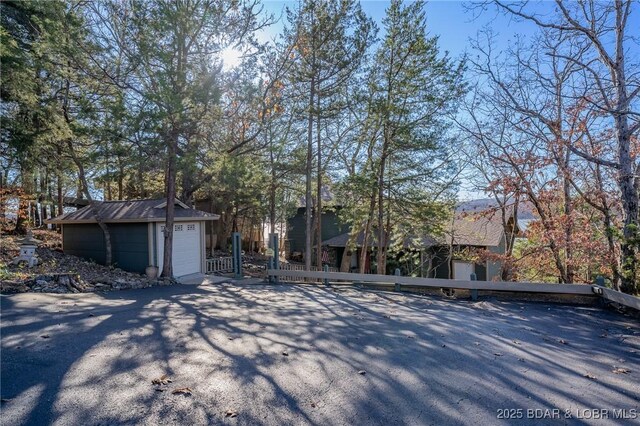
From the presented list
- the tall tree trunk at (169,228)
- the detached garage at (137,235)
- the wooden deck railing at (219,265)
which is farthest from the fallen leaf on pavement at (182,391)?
the wooden deck railing at (219,265)

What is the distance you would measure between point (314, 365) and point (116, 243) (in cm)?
1147

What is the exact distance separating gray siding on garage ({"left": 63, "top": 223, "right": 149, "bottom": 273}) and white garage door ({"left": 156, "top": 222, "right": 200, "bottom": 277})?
0.47 meters

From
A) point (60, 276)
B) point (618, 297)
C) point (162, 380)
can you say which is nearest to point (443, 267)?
point (618, 297)

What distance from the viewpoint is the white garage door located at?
40.6ft

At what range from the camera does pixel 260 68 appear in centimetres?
1085

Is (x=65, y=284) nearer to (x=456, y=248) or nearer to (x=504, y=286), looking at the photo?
(x=504, y=286)

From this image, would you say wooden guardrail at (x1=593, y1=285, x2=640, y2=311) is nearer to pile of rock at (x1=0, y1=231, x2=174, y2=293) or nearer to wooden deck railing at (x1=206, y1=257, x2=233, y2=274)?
pile of rock at (x1=0, y1=231, x2=174, y2=293)

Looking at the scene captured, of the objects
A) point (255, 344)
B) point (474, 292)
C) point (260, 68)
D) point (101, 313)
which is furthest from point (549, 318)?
point (260, 68)

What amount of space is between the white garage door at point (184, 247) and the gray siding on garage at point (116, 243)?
1.56ft

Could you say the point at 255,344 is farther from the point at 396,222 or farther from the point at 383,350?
the point at 396,222

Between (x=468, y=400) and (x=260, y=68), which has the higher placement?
(x=260, y=68)

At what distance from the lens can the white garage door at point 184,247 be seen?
12.4 metres

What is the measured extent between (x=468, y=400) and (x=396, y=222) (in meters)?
10.7

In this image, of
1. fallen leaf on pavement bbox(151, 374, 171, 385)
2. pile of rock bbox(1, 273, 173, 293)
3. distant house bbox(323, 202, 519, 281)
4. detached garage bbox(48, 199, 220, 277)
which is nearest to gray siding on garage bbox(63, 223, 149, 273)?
detached garage bbox(48, 199, 220, 277)
